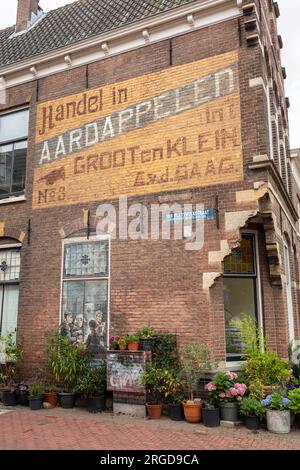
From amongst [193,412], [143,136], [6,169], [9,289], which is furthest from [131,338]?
[6,169]

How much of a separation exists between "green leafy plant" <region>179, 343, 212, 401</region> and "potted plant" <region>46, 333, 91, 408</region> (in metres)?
2.22

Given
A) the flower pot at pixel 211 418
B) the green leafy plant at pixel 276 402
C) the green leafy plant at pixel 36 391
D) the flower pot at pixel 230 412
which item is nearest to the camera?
the green leafy plant at pixel 276 402

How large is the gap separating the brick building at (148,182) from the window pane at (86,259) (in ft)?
0.12

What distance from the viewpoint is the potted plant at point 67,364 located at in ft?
29.6

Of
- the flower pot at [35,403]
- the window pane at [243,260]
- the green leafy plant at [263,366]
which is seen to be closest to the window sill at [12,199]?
the flower pot at [35,403]

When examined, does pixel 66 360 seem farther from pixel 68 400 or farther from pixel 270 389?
pixel 270 389

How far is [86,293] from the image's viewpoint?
9953 millimetres

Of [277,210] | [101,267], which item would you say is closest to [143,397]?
[101,267]

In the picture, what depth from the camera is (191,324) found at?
861 centimetres

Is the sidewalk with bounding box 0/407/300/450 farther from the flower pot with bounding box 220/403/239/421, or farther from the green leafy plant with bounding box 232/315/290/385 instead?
the green leafy plant with bounding box 232/315/290/385

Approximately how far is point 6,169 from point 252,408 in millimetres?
8875

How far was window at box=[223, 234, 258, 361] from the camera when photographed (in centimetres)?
924

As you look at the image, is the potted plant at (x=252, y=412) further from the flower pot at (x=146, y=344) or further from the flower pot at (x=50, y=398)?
the flower pot at (x=50, y=398)

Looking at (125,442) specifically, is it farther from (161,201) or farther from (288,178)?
(288,178)
